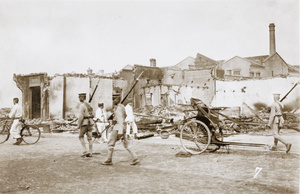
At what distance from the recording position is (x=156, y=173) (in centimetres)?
629

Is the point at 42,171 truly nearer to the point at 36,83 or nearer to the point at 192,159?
the point at 192,159

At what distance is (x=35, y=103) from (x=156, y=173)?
23387mm

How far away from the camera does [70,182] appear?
561 centimetres

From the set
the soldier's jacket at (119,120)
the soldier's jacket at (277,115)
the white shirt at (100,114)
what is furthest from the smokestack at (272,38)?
the soldier's jacket at (119,120)

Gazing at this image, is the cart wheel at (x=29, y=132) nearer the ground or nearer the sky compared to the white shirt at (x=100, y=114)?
nearer the ground

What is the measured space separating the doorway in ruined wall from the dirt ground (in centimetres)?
1863

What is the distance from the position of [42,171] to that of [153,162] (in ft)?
9.25

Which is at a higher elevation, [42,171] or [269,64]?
[269,64]

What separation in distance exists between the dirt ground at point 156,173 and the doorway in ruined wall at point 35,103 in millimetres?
18631

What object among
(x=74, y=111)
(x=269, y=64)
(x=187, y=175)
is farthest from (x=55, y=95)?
(x=269, y=64)

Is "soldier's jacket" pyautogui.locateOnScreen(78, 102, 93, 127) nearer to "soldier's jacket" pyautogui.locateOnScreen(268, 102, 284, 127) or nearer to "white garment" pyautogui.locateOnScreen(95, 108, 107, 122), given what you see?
"white garment" pyautogui.locateOnScreen(95, 108, 107, 122)

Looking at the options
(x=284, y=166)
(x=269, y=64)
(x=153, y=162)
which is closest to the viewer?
(x=284, y=166)

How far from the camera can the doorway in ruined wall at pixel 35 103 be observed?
86.9 feet

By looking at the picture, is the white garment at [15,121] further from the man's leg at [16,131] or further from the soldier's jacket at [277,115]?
the soldier's jacket at [277,115]
